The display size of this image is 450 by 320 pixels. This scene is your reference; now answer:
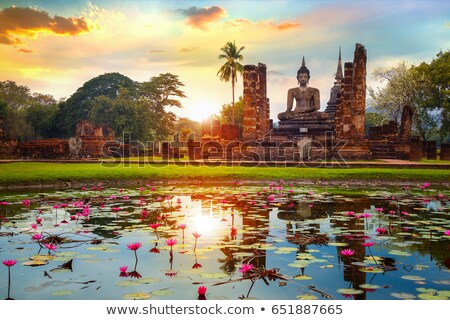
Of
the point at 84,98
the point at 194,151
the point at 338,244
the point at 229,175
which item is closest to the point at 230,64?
the point at 84,98

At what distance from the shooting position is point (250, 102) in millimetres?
20203

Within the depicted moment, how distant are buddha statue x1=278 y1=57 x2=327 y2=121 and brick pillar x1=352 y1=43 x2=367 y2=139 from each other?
4742 mm

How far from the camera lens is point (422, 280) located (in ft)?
10.4

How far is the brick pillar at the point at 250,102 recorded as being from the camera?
20.0 m

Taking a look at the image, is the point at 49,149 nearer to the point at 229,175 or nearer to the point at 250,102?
the point at 250,102

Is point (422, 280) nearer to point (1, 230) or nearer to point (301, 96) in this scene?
point (1, 230)

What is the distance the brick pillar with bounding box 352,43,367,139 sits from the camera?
17.9 meters

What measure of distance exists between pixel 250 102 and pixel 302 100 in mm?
5014

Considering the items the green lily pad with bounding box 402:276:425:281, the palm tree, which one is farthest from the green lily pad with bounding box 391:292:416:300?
the palm tree

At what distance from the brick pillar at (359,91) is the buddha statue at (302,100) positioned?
4742 millimetres

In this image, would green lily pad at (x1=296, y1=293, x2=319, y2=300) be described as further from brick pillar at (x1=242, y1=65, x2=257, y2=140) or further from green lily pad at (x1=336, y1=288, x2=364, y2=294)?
brick pillar at (x1=242, y1=65, x2=257, y2=140)

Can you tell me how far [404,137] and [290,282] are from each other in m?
21.2

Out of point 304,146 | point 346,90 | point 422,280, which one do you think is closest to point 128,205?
point 422,280

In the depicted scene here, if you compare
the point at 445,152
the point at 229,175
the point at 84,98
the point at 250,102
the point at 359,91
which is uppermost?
the point at 84,98
